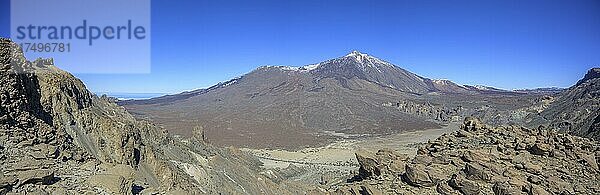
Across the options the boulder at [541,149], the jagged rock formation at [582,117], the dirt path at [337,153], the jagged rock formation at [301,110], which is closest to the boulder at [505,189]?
the boulder at [541,149]

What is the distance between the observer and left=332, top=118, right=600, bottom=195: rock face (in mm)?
11633

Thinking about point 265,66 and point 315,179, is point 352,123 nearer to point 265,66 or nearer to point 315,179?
point 315,179

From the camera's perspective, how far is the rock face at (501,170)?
38.2 ft

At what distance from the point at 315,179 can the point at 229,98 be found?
324ft

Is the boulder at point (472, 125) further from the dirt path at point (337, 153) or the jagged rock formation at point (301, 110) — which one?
the jagged rock formation at point (301, 110)

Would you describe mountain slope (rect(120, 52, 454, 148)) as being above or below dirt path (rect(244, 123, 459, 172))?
above

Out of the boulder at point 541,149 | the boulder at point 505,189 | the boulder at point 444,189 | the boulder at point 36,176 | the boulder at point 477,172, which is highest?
the boulder at point 36,176

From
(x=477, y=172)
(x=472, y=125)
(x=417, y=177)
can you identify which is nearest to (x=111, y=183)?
(x=417, y=177)

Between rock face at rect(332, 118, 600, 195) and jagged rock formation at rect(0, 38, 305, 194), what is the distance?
6032mm

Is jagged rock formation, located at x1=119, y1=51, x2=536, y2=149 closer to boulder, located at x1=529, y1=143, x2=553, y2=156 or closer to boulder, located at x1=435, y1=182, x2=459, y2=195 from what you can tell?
boulder, located at x1=529, y1=143, x2=553, y2=156

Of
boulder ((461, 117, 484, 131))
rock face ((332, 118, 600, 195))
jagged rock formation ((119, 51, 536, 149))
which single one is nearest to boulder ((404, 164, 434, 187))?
rock face ((332, 118, 600, 195))

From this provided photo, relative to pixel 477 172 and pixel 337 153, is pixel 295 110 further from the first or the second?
pixel 477 172

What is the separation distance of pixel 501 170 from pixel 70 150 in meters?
10.6

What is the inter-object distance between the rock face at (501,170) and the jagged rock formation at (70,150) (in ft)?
19.8
